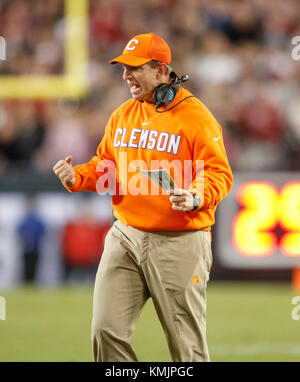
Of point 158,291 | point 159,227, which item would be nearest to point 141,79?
point 159,227

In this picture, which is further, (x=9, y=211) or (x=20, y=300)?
(x=9, y=211)

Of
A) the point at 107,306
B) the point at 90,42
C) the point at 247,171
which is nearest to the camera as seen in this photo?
the point at 107,306

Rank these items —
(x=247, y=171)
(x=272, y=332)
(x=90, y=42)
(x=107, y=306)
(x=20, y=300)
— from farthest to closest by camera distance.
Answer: (x=90, y=42)
(x=247, y=171)
(x=20, y=300)
(x=272, y=332)
(x=107, y=306)

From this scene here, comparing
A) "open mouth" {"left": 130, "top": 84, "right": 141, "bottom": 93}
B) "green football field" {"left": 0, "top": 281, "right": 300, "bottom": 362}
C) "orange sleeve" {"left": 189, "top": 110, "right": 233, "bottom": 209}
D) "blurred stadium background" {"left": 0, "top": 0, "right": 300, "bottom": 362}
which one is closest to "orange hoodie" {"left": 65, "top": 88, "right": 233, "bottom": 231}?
"orange sleeve" {"left": 189, "top": 110, "right": 233, "bottom": 209}

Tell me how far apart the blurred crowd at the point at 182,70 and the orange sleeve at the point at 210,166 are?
19.4 ft

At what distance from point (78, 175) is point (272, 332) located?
355 cm

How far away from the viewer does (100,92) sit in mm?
11648

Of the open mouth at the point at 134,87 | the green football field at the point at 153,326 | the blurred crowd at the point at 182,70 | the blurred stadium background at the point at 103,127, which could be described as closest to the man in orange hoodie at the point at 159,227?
the open mouth at the point at 134,87

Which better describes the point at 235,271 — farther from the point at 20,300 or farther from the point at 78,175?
the point at 78,175

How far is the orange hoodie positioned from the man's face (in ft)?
0.29

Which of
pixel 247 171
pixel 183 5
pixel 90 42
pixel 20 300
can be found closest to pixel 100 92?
pixel 90 42

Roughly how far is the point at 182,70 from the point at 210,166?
7185mm

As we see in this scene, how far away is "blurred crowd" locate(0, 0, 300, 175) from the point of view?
35.2 ft

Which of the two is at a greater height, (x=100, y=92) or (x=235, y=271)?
(x=100, y=92)
